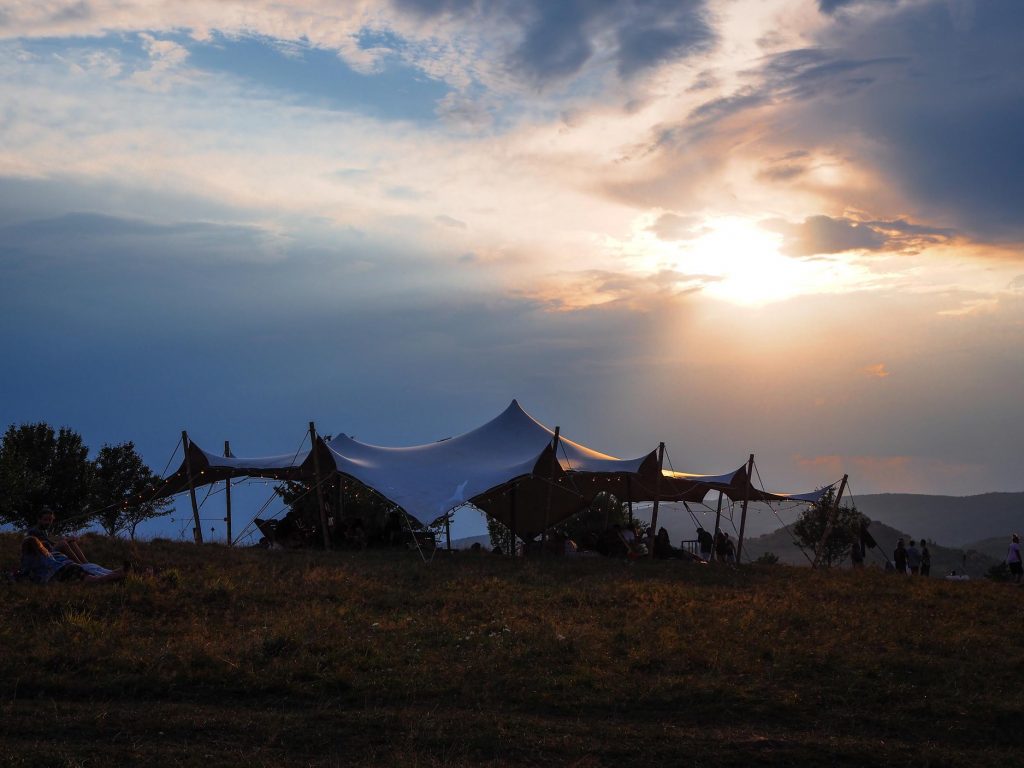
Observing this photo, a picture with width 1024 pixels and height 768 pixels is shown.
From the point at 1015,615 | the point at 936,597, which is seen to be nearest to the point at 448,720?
the point at 1015,615

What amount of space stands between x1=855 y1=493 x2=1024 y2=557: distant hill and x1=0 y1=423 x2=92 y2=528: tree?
122m

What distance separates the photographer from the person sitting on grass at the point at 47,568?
1453 centimetres

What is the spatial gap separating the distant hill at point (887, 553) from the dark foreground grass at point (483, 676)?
34.9 m

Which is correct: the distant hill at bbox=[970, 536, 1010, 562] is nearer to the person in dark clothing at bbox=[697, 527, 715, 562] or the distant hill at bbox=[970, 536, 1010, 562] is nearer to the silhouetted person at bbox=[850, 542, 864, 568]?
the silhouetted person at bbox=[850, 542, 864, 568]

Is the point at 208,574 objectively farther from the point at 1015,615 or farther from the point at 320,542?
the point at 1015,615

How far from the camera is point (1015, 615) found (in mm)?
16656

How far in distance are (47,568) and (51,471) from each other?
2488 cm

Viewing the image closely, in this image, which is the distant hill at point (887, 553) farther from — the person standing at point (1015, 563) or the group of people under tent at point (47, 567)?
the group of people under tent at point (47, 567)

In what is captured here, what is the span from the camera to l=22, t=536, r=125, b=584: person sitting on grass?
1453cm

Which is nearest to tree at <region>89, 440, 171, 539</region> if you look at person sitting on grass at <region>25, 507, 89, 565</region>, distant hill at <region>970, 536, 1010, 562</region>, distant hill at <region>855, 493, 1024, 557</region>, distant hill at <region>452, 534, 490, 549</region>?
distant hill at <region>452, 534, 490, 549</region>

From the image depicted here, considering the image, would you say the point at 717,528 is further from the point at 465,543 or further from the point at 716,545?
the point at 465,543

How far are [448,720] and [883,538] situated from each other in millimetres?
90981

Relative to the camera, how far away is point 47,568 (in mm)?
14617

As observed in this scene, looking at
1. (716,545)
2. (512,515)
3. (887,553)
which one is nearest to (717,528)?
(716,545)
